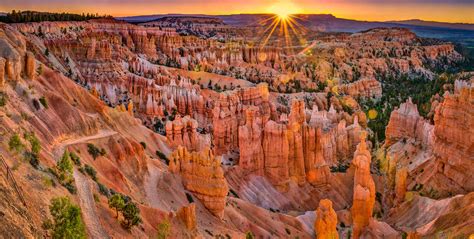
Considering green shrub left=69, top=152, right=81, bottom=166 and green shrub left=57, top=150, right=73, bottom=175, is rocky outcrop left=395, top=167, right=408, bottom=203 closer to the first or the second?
green shrub left=69, top=152, right=81, bottom=166

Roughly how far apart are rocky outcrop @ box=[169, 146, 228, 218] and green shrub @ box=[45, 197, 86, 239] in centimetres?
1461

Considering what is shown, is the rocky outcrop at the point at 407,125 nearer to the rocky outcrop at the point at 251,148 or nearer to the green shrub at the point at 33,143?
the rocky outcrop at the point at 251,148

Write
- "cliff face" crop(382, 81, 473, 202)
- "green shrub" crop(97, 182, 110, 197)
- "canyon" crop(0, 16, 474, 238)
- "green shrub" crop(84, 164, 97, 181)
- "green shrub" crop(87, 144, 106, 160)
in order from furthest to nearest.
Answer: "cliff face" crop(382, 81, 473, 202), "green shrub" crop(87, 144, 106, 160), "green shrub" crop(84, 164, 97, 181), "green shrub" crop(97, 182, 110, 197), "canyon" crop(0, 16, 474, 238)

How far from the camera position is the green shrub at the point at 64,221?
1228cm

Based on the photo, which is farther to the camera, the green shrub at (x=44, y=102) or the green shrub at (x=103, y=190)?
the green shrub at (x=44, y=102)

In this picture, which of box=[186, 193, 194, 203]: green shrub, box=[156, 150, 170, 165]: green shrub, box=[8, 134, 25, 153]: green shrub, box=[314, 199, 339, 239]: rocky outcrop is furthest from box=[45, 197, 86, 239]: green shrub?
box=[314, 199, 339, 239]: rocky outcrop

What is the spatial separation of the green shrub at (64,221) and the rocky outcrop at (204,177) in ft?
47.9

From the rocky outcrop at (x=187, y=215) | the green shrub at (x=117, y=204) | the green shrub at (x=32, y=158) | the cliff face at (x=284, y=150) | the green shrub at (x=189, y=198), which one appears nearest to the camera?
the green shrub at (x=32, y=158)

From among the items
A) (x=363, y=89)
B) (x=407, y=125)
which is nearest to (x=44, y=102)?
(x=407, y=125)

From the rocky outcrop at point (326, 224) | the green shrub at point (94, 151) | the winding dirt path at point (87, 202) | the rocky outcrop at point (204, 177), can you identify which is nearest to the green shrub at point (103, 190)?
the winding dirt path at point (87, 202)

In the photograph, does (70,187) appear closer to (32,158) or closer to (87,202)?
(87,202)

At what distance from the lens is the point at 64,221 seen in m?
12.4

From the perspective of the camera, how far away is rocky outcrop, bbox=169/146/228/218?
27.4 m

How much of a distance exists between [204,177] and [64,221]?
15.6 meters
